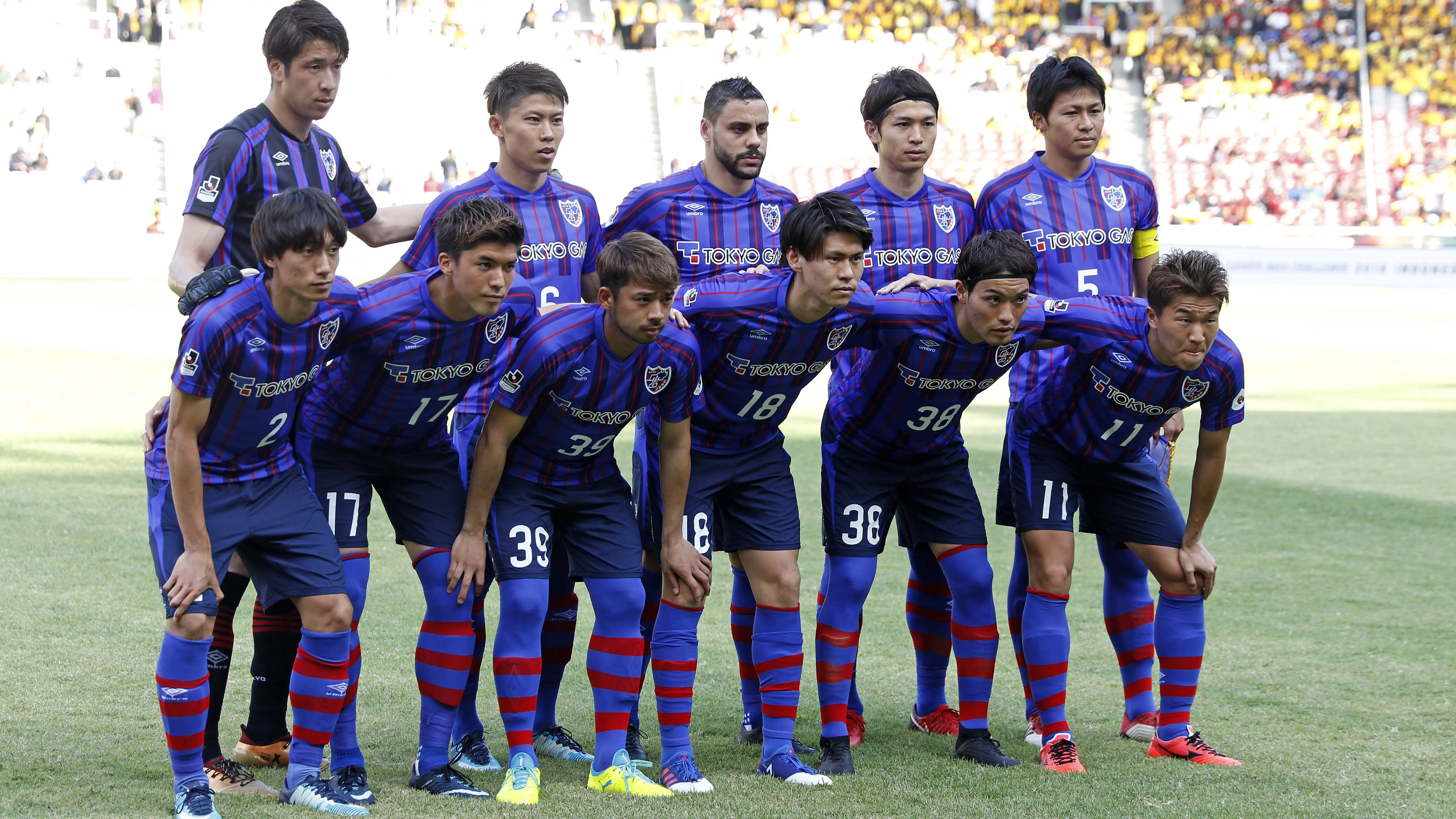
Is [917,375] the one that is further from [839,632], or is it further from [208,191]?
[208,191]

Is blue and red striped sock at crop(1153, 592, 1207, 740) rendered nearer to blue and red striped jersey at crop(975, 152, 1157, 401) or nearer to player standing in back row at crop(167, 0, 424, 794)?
blue and red striped jersey at crop(975, 152, 1157, 401)

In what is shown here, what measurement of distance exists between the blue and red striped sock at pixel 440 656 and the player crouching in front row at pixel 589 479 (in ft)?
0.31

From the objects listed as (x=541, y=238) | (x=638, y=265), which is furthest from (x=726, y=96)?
(x=638, y=265)

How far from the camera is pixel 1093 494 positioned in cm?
529

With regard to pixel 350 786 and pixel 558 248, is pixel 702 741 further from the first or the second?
pixel 558 248

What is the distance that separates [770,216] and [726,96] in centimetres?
48

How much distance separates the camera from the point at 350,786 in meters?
4.34

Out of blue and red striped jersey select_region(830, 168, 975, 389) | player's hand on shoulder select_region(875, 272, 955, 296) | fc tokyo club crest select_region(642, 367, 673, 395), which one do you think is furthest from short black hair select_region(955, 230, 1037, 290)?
fc tokyo club crest select_region(642, 367, 673, 395)

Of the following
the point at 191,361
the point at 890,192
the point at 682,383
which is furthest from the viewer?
the point at 890,192

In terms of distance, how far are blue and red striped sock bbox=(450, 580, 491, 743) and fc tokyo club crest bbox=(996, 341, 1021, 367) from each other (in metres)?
1.88

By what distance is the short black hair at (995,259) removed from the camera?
4.72 meters

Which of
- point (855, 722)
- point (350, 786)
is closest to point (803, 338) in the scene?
point (855, 722)

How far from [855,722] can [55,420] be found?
9.56 meters

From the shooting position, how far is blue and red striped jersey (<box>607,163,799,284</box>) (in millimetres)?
5387
